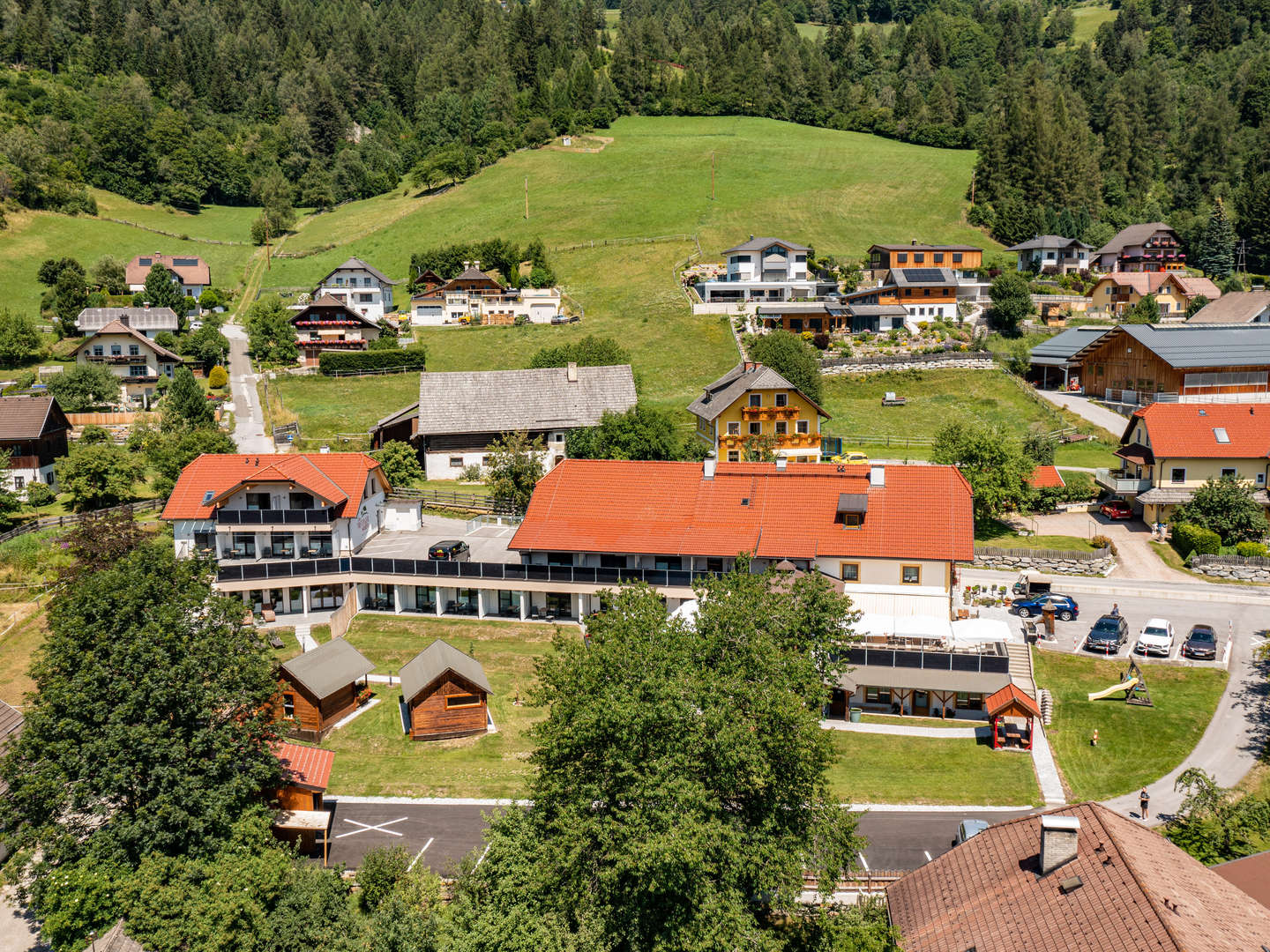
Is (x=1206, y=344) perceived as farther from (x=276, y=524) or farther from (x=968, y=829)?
(x=276, y=524)

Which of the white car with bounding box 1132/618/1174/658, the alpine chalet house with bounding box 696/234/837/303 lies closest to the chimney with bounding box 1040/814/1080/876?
the white car with bounding box 1132/618/1174/658

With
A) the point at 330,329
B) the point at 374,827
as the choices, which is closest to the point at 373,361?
→ the point at 330,329

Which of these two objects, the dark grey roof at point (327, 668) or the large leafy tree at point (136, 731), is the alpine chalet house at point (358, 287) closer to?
the dark grey roof at point (327, 668)

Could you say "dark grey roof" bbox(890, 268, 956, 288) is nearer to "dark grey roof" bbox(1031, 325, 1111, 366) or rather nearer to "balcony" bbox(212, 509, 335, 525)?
"dark grey roof" bbox(1031, 325, 1111, 366)

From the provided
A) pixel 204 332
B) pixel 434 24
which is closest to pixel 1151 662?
pixel 204 332

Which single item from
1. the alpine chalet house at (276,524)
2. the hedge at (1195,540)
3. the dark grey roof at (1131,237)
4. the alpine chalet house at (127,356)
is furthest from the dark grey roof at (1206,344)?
the alpine chalet house at (127,356)

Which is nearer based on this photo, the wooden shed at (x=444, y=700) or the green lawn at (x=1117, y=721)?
the green lawn at (x=1117, y=721)
